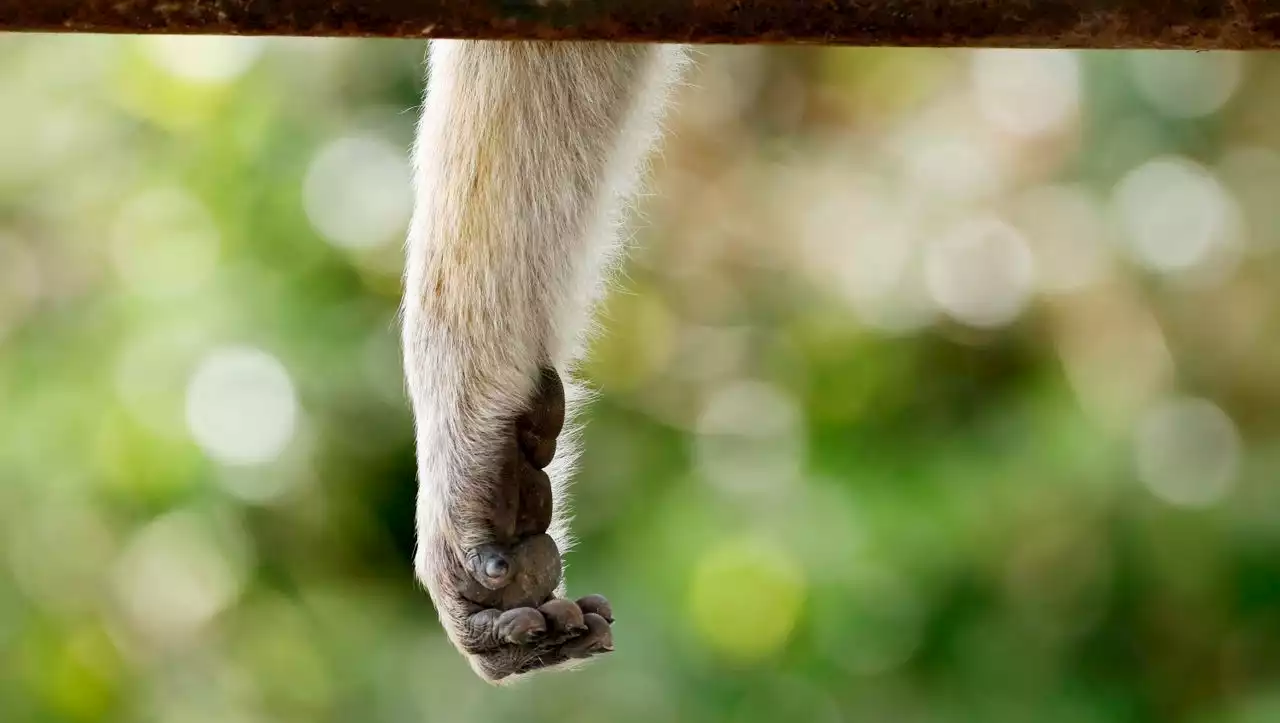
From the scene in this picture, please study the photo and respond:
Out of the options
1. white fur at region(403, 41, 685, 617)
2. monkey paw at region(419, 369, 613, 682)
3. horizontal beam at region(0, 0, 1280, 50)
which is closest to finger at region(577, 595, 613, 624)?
monkey paw at region(419, 369, 613, 682)

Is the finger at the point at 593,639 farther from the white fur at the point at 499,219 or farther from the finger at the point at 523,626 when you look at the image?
the white fur at the point at 499,219

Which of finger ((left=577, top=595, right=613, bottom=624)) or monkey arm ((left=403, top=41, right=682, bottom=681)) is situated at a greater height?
monkey arm ((left=403, top=41, right=682, bottom=681))

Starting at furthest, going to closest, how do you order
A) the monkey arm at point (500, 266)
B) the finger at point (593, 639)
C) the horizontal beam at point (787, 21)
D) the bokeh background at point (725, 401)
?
1. the bokeh background at point (725, 401)
2. the monkey arm at point (500, 266)
3. the finger at point (593, 639)
4. the horizontal beam at point (787, 21)

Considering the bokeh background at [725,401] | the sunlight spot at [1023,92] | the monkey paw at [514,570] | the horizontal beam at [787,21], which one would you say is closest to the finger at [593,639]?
the monkey paw at [514,570]

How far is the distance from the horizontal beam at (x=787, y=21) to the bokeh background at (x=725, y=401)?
1.79m

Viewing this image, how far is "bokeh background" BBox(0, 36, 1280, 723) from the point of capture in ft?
8.48

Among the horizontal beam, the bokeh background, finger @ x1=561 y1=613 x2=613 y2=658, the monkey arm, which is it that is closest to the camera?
the horizontal beam

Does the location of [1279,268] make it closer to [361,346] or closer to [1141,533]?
[1141,533]

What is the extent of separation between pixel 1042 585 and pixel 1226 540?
11.9 inches

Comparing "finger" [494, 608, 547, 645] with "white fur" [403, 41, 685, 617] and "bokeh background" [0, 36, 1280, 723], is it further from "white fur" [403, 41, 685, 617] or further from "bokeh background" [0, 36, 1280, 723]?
"bokeh background" [0, 36, 1280, 723]

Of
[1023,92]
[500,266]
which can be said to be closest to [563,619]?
[500,266]

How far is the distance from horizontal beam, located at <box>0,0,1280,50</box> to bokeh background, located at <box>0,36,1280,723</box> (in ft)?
5.87

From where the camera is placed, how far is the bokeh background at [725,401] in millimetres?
2584

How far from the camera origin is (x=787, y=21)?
2.23 feet
